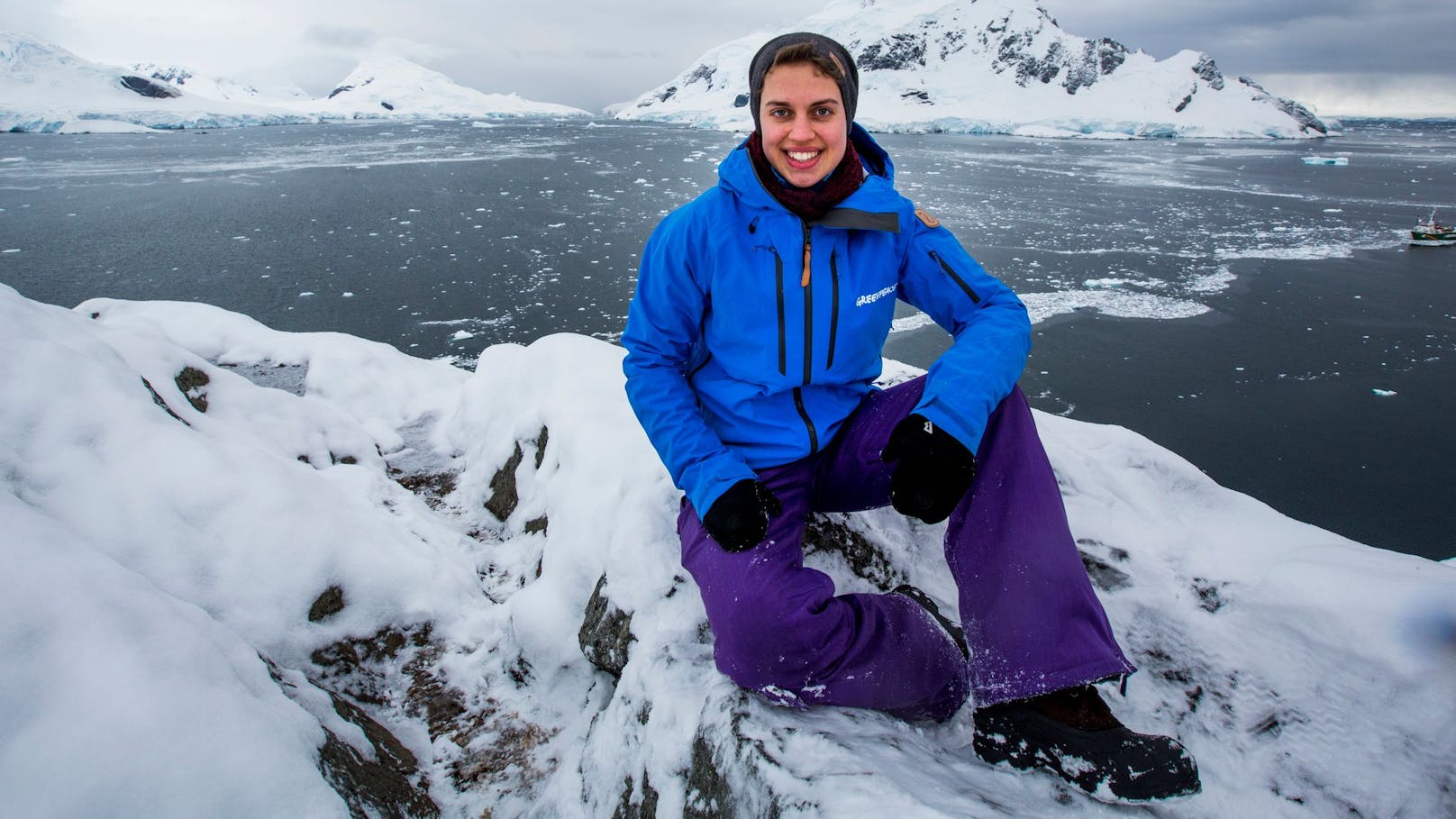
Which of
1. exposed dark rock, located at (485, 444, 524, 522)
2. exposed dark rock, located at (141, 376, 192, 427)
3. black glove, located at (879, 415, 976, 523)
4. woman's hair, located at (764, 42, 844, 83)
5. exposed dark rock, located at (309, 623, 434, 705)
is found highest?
woman's hair, located at (764, 42, 844, 83)

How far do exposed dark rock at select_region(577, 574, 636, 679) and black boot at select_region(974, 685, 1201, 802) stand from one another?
1.12 meters

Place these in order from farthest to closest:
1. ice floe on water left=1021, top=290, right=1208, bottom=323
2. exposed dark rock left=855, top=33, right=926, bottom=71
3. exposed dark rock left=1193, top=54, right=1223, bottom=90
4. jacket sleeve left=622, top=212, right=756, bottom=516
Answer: exposed dark rock left=855, top=33, right=926, bottom=71 → exposed dark rock left=1193, top=54, right=1223, bottom=90 → ice floe on water left=1021, top=290, right=1208, bottom=323 → jacket sleeve left=622, top=212, right=756, bottom=516

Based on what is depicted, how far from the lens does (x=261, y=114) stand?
270 feet

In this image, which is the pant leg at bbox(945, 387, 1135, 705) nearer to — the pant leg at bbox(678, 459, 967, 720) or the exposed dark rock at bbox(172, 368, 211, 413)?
the pant leg at bbox(678, 459, 967, 720)

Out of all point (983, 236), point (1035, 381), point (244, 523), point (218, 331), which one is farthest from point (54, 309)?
point (983, 236)

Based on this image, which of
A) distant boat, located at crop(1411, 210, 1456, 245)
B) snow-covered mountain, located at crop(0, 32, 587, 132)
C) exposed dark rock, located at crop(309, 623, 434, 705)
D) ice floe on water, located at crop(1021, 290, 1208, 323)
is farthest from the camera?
snow-covered mountain, located at crop(0, 32, 587, 132)

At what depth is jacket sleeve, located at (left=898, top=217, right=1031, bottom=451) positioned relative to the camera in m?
1.61

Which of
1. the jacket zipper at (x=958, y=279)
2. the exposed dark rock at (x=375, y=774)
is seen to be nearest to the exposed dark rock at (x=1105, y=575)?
the jacket zipper at (x=958, y=279)

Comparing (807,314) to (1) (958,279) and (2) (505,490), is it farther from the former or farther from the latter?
(2) (505,490)

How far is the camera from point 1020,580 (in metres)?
1.52

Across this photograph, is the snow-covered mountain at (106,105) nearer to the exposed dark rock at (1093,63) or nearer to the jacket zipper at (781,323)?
the jacket zipper at (781,323)

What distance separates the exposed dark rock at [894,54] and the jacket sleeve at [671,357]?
4309 inches

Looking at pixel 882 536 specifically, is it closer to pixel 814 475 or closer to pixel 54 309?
pixel 814 475

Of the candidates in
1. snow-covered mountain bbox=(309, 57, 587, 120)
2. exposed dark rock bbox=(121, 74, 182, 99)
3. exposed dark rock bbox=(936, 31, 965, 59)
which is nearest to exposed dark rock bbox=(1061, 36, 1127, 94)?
exposed dark rock bbox=(936, 31, 965, 59)
